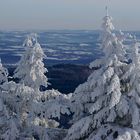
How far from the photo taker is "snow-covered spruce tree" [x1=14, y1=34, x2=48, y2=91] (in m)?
24.8

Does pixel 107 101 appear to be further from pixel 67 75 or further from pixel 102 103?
pixel 67 75

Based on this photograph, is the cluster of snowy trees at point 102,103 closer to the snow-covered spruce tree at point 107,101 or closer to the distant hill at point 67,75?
the snow-covered spruce tree at point 107,101

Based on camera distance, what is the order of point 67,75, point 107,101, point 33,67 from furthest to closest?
point 67,75
point 33,67
point 107,101

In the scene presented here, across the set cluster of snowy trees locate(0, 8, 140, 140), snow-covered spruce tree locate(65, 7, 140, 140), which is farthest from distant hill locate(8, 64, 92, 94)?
snow-covered spruce tree locate(65, 7, 140, 140)

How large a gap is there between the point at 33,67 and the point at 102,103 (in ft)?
17.6

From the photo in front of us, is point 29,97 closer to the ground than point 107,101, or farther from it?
closer to the ground

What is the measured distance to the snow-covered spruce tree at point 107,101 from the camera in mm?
19875

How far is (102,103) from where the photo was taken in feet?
67.0

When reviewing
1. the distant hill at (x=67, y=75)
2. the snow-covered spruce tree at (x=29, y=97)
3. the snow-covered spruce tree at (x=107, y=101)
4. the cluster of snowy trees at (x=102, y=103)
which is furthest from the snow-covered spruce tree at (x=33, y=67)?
the distant hill at (x=67, y=75)

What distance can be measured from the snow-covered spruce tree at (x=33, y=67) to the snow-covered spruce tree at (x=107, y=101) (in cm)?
372

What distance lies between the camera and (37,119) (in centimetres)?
2461

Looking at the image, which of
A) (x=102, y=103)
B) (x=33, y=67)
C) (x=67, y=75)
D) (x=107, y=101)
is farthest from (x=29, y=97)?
(x=67, y=75)

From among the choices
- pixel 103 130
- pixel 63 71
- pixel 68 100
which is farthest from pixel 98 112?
pixel 63 71

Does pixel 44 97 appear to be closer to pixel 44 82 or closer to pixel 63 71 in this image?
pixel 44 82
